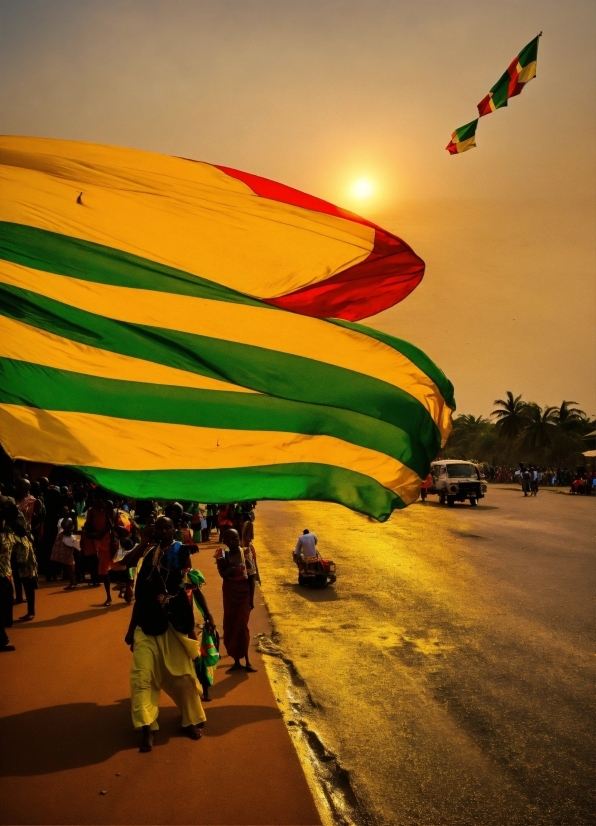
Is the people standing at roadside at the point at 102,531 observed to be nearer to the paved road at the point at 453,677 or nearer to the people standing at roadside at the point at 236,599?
the paved road at the point at 453,677

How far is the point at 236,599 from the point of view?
9820mm

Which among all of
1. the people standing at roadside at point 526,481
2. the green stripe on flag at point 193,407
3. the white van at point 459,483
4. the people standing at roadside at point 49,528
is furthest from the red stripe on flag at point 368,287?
the people standing at roadside at point 526,481

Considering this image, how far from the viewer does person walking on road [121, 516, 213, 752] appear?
7180 mm

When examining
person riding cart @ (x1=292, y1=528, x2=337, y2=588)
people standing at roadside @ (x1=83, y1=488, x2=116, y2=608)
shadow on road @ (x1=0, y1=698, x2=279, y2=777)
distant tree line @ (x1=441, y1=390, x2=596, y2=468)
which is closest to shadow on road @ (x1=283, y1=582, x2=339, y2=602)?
person riding cart @ (x1=292, y1=528, x2=337, y2=588)

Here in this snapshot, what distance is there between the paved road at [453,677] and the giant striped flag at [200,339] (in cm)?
221

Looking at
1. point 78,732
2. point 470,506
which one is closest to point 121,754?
point 78,732

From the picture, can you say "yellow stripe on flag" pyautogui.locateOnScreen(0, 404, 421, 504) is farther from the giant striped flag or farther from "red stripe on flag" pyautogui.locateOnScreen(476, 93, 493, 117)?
"red stripe on flag" pyautogui.locateOnScreen(476, 93, 493, 117)

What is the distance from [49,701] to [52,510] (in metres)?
8.94

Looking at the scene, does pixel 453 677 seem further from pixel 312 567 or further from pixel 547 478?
pixel 547 478

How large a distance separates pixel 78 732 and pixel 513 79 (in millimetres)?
11148

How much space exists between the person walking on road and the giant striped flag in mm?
2006

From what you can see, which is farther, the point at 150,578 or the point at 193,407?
the point at 150,578

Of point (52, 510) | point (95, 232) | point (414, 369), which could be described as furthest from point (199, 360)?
point (52, 510)

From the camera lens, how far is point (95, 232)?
5.52 metres
